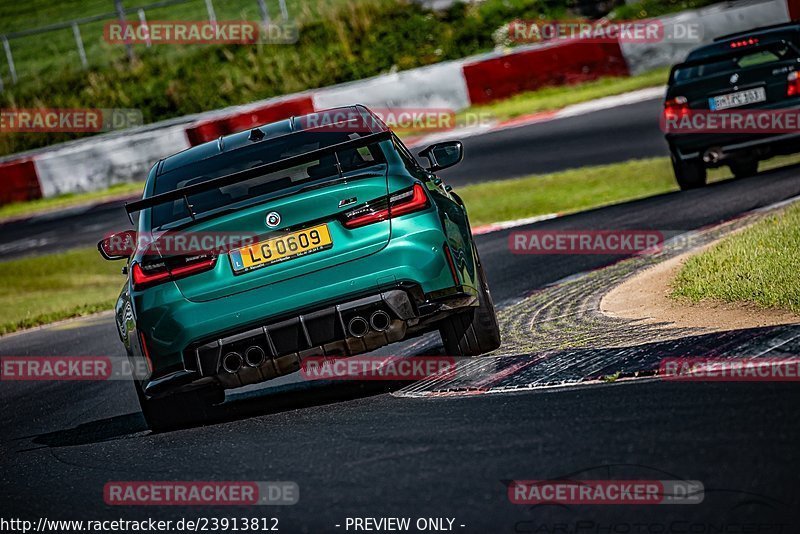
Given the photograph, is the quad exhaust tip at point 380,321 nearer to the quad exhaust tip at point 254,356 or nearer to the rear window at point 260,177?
the quad exhaust tip at point 254,356

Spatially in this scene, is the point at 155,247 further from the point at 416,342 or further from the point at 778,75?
the point at 778,75

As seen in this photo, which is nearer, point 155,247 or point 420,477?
point 420,477

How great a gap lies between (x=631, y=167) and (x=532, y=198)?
4.75 feet

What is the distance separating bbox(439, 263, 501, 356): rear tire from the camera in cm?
673

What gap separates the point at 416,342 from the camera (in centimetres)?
843

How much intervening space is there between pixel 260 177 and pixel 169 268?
903mm

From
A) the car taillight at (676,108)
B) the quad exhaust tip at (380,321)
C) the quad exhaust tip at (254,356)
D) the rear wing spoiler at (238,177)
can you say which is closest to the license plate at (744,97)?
the car taillight at (676,108)

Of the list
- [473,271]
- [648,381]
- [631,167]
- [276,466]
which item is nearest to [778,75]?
[631,167]

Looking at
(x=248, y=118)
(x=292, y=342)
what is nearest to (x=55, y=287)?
(x=248, y=118)

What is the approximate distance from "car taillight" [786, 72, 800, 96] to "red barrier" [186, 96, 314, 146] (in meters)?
12.0

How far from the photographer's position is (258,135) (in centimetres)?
725

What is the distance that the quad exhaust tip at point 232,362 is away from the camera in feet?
19.9

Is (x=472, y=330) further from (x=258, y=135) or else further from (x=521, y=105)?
(x=521, y=105)

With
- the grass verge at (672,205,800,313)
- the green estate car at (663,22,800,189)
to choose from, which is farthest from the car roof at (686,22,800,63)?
the grass verge at (672,205,800,313)
